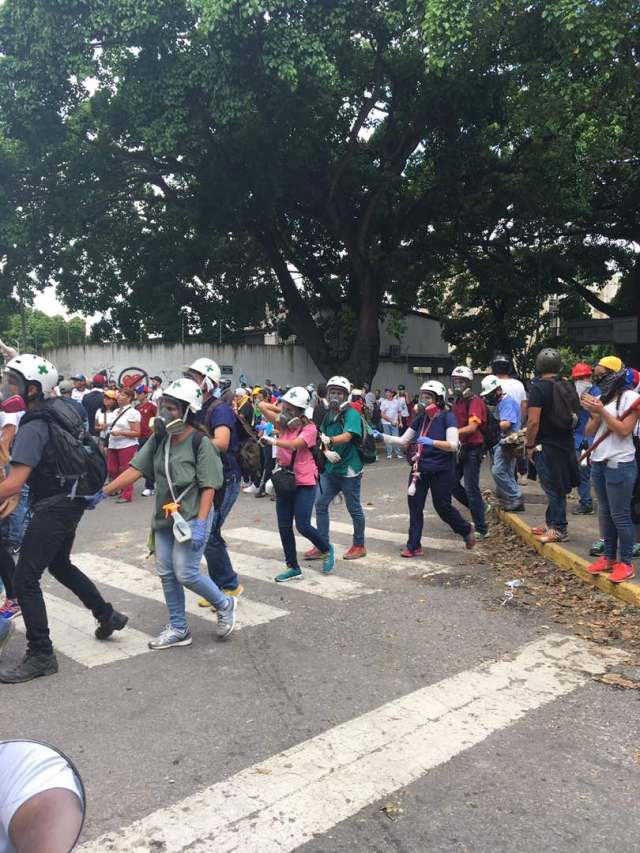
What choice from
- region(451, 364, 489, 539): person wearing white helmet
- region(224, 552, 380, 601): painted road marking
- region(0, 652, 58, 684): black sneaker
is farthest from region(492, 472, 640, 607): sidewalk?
region(0, 652, 58, 684): black sneaker

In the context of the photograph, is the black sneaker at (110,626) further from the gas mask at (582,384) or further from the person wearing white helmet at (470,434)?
the gas mask at (582,384)

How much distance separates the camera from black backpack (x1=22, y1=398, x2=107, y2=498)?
4598 millimetres

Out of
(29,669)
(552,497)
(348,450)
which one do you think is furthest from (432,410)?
(29,669)

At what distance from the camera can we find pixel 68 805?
1367mm

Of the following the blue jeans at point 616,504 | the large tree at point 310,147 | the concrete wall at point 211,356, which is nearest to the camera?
the blue jeans at point 616,504

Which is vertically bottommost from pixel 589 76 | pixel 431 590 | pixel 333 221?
pixel 431 590

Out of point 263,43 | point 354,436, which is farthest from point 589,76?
point 354,436

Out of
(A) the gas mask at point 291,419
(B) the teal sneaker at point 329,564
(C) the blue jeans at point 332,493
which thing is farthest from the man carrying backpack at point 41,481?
(C) the blue jeans at point 332,493

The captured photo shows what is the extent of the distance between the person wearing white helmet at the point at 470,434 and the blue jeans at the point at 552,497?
0.79 metres

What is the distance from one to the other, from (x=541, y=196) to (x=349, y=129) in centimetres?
562

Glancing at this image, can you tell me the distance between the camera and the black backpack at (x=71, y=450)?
15.1 ft

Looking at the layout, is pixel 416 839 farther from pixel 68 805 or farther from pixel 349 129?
pixel 349 129

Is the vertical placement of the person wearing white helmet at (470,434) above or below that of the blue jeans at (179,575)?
above

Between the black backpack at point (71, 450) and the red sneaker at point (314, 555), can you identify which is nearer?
the black backpack at point (71, 450)
